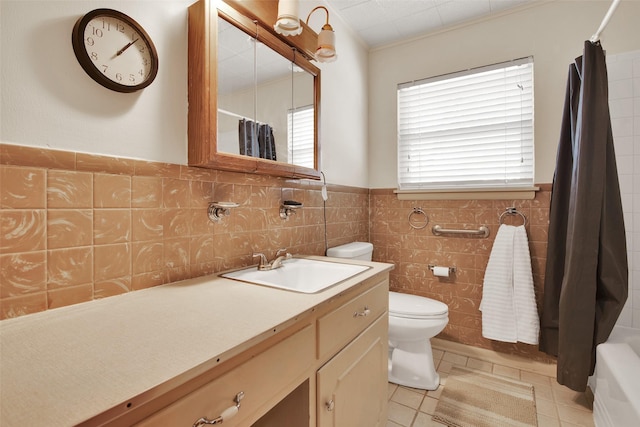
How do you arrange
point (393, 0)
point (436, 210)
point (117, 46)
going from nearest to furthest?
point (117, 46)
point (393, 0)
point (436, 210)

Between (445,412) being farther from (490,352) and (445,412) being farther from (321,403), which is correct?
(321,403)

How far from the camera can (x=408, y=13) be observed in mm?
2078

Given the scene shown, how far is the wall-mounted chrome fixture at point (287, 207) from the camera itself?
155 centimetres

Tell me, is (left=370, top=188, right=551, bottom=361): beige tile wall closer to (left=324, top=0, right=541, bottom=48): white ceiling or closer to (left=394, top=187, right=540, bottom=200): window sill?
(left=394, top=187, right=540, bottom=200): window sill

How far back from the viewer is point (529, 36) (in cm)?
199

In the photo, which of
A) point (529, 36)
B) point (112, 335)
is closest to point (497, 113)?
point (529, 36)

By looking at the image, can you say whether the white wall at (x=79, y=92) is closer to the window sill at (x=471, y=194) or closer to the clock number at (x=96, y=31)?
the clock number at (x=96, y=31)

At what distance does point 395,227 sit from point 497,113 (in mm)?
1090

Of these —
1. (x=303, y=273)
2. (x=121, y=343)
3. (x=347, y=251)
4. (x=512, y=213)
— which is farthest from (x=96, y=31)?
(x=512, y=213)

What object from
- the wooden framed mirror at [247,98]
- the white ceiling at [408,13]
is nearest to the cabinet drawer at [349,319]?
the wooden framed mirror at [247,98]

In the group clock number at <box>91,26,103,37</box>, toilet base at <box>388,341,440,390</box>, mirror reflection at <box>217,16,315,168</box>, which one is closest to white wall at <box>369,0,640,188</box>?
mirror reflection at <box>217,16,315,168</box>

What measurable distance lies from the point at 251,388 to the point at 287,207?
1006 millimetres

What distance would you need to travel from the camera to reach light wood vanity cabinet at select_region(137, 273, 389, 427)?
599 millimetres

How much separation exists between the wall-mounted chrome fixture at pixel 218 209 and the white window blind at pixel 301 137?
487 mm
